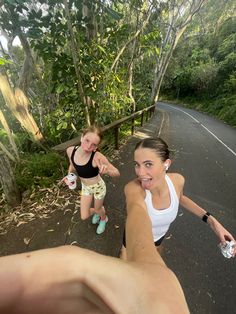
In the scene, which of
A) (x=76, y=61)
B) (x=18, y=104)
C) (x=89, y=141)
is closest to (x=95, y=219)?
(x=89, y=141)

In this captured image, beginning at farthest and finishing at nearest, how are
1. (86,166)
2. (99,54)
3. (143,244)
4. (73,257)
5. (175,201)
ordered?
(99,54) → (86,166) → (175,201) → (143,244) → (73,257)

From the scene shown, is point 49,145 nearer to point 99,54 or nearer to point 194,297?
point 99,54

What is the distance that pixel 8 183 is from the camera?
382cm

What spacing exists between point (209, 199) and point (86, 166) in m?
3.16

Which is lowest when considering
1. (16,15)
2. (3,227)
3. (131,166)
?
(131,166)

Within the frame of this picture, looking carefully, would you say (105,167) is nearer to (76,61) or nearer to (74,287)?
(74,287)

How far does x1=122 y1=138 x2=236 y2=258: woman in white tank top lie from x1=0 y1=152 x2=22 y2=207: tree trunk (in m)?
2.68

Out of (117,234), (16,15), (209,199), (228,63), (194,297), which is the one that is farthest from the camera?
(228,63)

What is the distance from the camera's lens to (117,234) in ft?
11.2

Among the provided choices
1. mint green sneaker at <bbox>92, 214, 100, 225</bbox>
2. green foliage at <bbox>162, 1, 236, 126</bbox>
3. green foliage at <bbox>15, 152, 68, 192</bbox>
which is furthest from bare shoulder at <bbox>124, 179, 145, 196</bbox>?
green foliage at <bbox>162, 1, 236, 126</bbox>

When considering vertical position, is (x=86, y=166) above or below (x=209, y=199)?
above

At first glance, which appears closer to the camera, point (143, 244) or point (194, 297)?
point (143, 244)

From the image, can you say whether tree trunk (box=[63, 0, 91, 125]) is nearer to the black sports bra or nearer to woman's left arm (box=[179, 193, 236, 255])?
the black sports bra

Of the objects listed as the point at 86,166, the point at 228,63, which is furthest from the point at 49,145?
the point at 228,63
